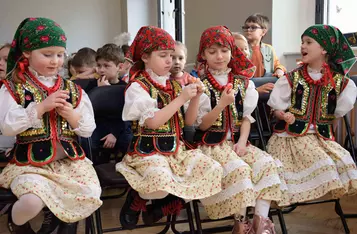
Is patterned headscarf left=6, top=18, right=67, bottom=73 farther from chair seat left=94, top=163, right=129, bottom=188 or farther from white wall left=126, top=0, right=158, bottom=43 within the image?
white wall left=126, top=0, right=158, bottom=43

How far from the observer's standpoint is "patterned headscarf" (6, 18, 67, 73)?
212cm

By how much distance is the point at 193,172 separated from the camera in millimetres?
2320

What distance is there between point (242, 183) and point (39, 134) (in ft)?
3.30

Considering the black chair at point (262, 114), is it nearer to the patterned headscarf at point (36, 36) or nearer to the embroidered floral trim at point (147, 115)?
the embroidered floral trim at point (147, 115)

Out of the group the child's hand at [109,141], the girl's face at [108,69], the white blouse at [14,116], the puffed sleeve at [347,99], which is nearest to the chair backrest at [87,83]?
the girl's face at [108,69]

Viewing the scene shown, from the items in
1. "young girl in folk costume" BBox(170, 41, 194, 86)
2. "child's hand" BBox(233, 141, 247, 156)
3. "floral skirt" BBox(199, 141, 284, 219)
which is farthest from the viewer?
"young girl in folk costume" BBox(170, 41, 194, 86)

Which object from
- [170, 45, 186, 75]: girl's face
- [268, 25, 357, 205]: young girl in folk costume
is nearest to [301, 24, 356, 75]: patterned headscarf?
[268, 25, 357, 205]: young girl in folk costume

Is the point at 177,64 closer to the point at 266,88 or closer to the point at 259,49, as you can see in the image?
the point at 266,88

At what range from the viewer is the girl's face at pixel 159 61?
2.46 m

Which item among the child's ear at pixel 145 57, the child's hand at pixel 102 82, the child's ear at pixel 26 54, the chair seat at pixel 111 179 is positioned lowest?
the chair seat at pixel 111 179

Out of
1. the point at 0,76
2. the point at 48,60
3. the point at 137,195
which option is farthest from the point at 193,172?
the point at 0,76

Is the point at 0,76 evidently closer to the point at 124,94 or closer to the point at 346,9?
the point at 124,94

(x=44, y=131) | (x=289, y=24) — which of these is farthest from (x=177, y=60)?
(x=289, y=24)

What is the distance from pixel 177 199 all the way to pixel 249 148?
1.77 feet
